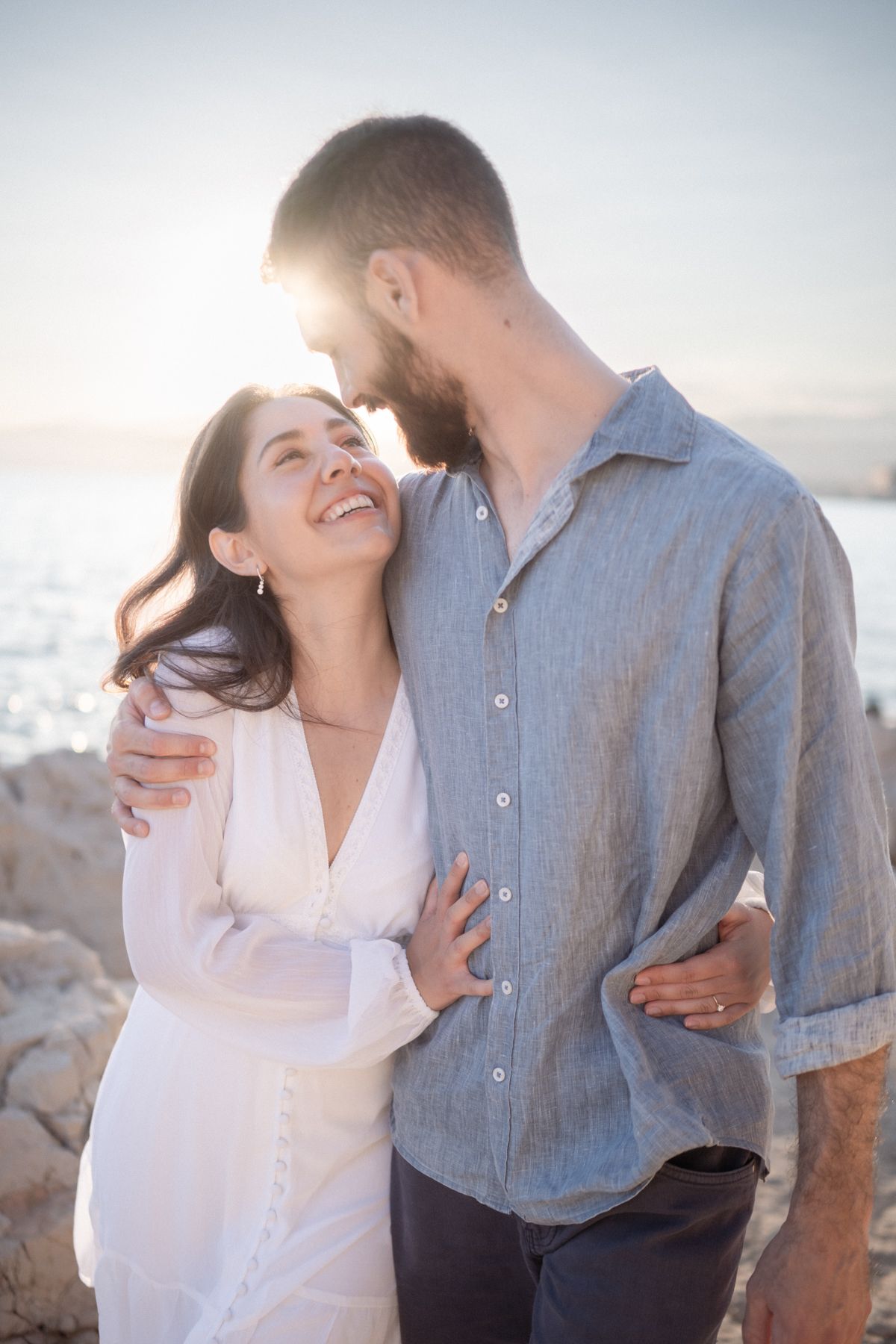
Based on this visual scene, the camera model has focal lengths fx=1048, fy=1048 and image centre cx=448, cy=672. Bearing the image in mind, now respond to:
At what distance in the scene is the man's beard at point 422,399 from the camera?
2.17m

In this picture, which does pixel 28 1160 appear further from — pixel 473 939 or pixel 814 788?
pixel 814 788

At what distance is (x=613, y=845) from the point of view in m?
1.92

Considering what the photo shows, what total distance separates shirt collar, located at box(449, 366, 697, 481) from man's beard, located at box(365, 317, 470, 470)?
0.35 m

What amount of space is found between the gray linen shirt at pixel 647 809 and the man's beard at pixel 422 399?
0.98 ft

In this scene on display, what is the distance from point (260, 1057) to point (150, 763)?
2.18 ft

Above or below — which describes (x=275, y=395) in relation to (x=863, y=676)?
above

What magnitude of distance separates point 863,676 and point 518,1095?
2139 cm

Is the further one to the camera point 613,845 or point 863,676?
point 863,676

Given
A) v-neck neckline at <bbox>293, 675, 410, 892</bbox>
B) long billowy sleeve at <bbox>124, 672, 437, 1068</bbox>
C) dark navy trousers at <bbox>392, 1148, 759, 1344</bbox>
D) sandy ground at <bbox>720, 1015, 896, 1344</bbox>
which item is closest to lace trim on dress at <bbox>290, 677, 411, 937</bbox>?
v-neck neckline at <bbox>293, 675, 410, 892</bbox>

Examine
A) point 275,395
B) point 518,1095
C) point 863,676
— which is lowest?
point 863,676

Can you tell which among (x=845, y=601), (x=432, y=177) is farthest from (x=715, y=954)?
(x=432, y=177)

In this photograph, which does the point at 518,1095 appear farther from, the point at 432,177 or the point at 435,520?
the point at 432,177

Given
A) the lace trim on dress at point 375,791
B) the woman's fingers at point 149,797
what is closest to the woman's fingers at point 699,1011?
the lace trim on dress at point 375,791

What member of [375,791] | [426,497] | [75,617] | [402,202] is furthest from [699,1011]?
[75,617]
